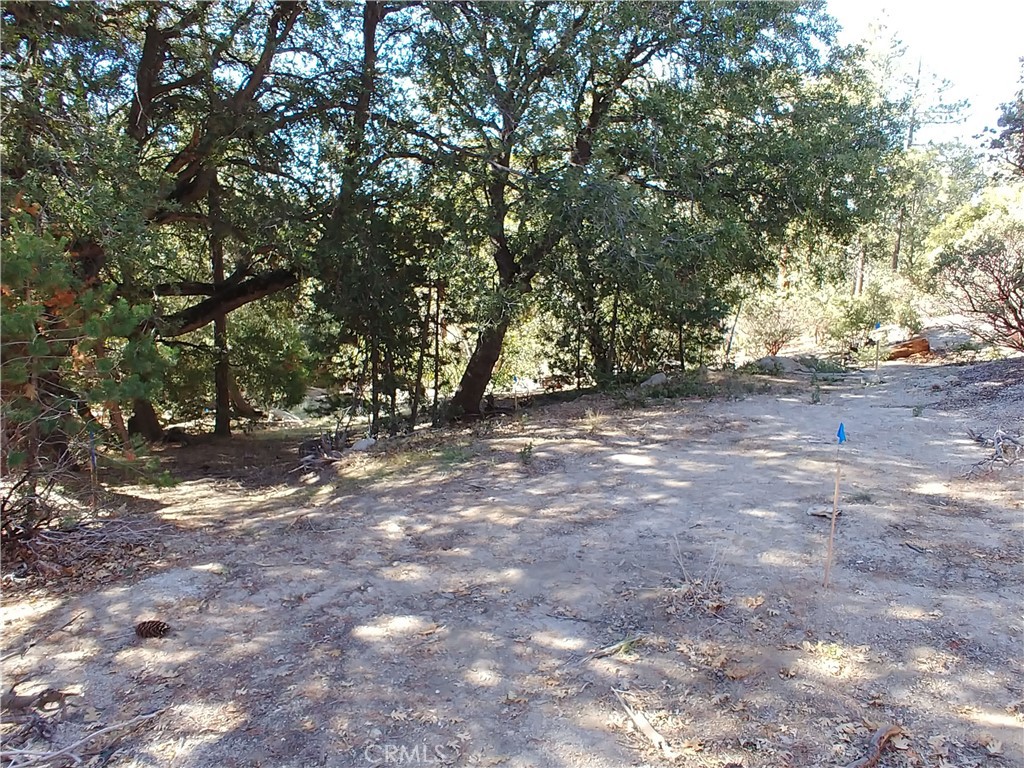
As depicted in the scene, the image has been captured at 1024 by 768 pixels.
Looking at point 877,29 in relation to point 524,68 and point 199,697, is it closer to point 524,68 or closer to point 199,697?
point 524,68

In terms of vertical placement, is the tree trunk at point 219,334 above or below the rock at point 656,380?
above

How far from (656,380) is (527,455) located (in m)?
5.05

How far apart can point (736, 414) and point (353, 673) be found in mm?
6000

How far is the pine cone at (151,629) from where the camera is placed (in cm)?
311

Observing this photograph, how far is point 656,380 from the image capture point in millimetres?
10719

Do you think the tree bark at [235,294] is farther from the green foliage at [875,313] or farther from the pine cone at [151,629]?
the green foliage at [875,313]

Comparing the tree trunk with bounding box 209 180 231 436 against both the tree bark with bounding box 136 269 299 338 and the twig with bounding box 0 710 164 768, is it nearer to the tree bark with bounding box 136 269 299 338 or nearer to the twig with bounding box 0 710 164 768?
the tree bark with bounding box 136 269 299 338

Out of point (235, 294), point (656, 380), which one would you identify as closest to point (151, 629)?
point (235, 294)

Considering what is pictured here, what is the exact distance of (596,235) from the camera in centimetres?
759

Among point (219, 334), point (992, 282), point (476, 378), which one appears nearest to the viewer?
point (992, 282)

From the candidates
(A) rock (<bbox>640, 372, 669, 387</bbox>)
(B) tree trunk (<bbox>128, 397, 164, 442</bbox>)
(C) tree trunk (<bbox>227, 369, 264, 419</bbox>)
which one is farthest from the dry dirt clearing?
(C) tree trunk (<bbox>227, 369, 264, 419</bbox>)

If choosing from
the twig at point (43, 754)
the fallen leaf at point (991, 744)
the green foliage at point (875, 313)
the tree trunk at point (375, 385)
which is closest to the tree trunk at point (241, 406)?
the tree trunk at point (375, 385)

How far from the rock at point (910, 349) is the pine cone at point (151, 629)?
1345cm

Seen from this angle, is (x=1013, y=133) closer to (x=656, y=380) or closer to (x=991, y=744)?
(x=656, y=380)
